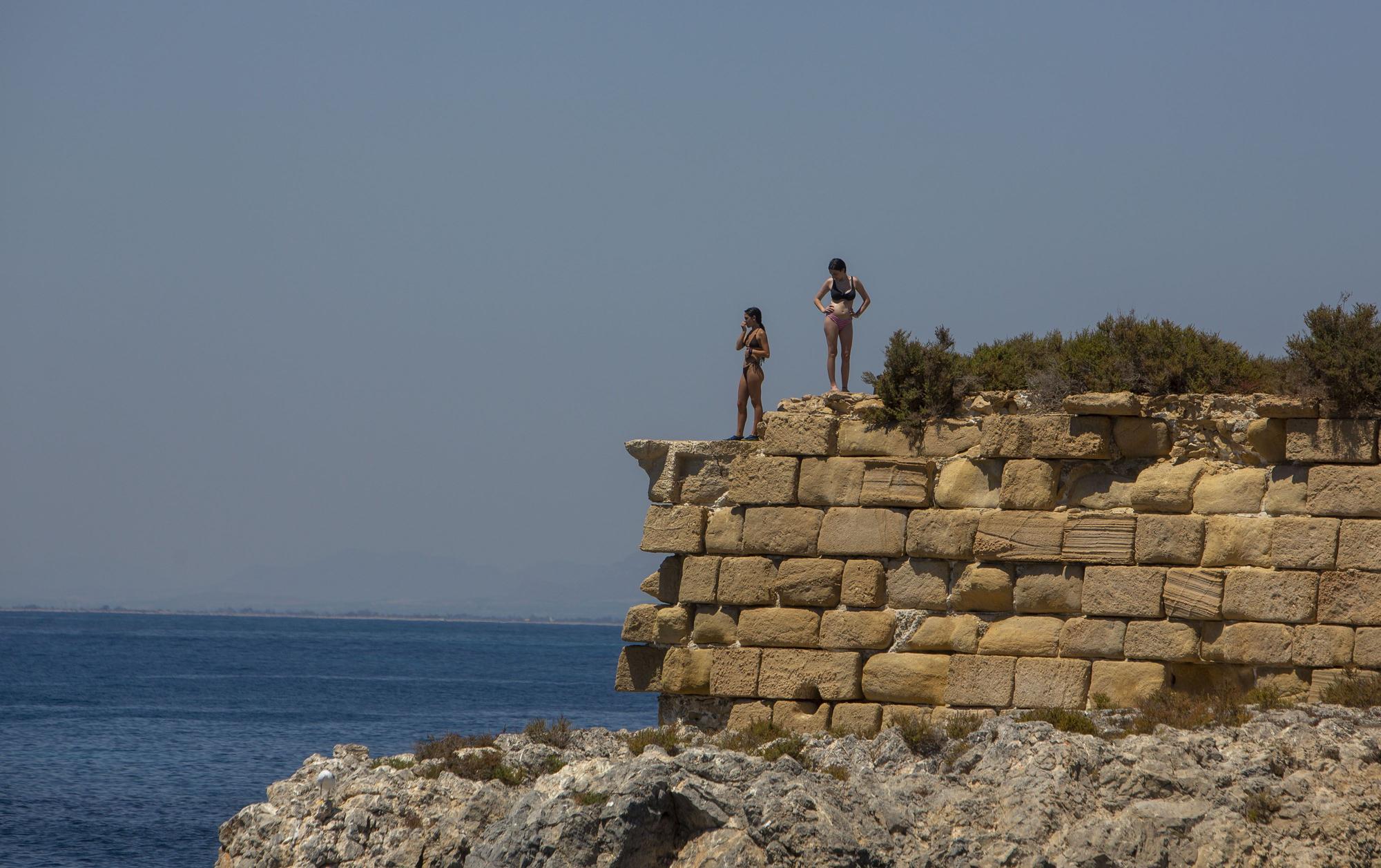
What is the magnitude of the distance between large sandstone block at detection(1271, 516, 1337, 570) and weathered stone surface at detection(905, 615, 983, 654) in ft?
7.60

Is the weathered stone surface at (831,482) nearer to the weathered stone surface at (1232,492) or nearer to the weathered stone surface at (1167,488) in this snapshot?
the weathered stone surface at (1167,488)

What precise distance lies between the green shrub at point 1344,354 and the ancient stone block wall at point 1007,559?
0.73 ft

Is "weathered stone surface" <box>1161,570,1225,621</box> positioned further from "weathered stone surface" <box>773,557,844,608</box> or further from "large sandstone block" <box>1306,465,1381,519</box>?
"weathered stone surface" <box>773,557,844,608</box>

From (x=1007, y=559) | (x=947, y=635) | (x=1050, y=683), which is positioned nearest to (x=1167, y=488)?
(x=1007, y=559)

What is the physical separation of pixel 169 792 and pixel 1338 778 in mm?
21971

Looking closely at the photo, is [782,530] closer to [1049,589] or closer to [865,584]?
[865,584]

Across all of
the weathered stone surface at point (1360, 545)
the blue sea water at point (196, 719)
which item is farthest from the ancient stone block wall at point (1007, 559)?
the blue sea water at point (196, 719)

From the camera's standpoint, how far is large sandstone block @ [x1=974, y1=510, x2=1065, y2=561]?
459 inches

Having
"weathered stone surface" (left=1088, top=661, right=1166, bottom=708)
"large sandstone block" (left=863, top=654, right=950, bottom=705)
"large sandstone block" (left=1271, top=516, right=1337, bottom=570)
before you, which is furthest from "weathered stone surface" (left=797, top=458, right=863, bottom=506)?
"large sandstone block" (left=1271, top=516, right=1337, bottom=570)

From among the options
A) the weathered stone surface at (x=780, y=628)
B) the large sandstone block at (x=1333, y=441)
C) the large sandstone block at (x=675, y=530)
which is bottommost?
the weathered stone surface at (x=780, y=628)

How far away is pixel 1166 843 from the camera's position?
926 centimetres

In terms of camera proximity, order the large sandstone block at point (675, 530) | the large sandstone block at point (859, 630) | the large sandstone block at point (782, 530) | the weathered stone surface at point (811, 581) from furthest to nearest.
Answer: the large sandstone block at point (675, 530) → the large sandstone block at point (782, 530) → the weathered stone surface at point (811, 581) → the large sandstone block at point (859, 630)

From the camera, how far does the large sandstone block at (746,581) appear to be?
495 inches

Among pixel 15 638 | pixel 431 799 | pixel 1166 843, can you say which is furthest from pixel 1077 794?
pixel 15 638
